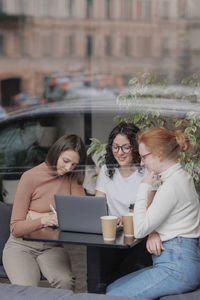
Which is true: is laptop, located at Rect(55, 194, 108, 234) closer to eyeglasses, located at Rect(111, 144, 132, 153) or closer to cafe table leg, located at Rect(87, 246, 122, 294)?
cafe table leg, located at Rect(87, 246, 122, 294)

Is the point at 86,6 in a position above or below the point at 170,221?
above

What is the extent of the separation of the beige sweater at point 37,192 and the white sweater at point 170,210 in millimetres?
590

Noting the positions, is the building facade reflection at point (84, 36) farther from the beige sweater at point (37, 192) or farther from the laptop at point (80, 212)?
the laptop at point (80, 212)

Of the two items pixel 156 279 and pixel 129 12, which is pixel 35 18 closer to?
pixel 129 12

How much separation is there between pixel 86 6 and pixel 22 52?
47.4 inches

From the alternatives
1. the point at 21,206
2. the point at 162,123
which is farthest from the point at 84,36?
the point at 21,206

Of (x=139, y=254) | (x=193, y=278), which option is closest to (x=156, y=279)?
(x=193, y=278)

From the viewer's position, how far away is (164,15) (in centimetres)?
559

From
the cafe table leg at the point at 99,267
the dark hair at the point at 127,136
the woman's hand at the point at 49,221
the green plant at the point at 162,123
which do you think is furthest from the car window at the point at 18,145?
the cafe table leg at the point at 99,267

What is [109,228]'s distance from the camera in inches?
96.5

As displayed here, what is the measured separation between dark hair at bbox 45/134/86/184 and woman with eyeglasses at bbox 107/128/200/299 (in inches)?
20.2

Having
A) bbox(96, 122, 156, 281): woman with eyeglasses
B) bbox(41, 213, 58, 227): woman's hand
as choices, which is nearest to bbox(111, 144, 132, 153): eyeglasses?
bbox(96, 122, 156, 281): woman with eyeglasses

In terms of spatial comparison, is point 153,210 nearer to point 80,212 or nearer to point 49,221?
point 80,212

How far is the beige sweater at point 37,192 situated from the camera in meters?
2.81
